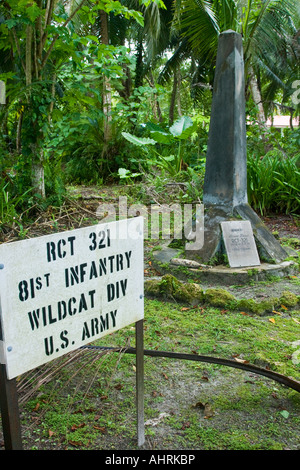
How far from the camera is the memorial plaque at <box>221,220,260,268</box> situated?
476 centimetres

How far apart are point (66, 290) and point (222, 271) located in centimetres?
305

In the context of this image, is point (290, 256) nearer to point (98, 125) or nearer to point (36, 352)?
point (36, 352)

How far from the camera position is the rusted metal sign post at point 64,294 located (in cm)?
159

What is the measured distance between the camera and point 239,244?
4.81m

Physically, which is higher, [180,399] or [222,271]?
[222,271]

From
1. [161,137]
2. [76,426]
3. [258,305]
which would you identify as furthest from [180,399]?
[161,137]

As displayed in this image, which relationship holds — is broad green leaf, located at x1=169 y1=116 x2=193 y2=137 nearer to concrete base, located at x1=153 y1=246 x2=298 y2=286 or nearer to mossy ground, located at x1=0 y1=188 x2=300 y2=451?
concrete base, located at x1=153 y1=246 x2=298 y2=286

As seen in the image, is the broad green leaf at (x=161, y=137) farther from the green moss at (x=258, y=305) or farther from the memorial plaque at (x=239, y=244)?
the green moss at (x=258, y=305)

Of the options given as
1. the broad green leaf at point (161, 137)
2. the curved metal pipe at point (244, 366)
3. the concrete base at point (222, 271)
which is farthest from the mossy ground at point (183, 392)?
the broad green leaf at point (161, 137)

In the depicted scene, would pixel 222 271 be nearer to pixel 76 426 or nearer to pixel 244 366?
pixel 244 366
